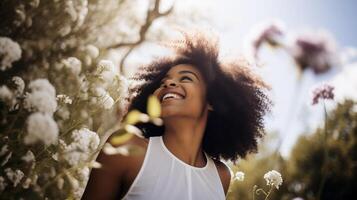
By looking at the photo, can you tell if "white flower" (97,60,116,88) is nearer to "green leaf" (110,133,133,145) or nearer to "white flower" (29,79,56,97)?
"green leaf" (110,133,133,145)

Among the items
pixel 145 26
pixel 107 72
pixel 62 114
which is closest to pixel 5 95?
pixel 62 114

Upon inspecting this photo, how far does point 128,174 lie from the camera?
8.04ft

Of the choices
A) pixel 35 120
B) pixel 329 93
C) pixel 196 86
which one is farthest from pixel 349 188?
pixel 35 120

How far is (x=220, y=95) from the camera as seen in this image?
347 centimetres

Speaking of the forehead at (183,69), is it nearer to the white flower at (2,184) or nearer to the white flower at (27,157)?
the white flower at (27,157)

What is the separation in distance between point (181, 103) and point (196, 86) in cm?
26

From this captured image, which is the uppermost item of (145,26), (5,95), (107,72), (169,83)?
(145,26)

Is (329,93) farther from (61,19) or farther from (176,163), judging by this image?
(61,19)

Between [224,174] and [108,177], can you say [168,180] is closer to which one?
[108,177]

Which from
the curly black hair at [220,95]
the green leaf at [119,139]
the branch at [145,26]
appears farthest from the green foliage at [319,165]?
the green leaf at [119,139]

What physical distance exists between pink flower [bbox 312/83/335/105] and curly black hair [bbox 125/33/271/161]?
41 cm

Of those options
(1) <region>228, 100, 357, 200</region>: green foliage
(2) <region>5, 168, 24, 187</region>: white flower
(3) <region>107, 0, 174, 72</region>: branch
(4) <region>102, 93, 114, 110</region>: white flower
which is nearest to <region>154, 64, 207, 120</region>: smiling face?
(4) <region>102, 93, 114, 110</region>: white flower

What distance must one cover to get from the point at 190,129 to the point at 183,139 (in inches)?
4.3

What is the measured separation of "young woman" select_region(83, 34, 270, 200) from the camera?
8.04 ft
